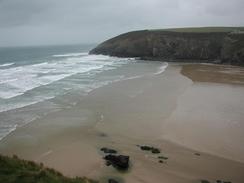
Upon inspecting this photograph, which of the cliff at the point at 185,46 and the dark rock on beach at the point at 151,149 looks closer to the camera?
the dark rock on beach at the point at 151,149

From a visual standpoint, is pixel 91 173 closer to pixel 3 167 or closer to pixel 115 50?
pixel 3 167

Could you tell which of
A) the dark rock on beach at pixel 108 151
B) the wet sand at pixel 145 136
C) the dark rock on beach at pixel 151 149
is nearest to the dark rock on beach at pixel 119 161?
the wet sand at pixel 145 136

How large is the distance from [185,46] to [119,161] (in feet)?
222

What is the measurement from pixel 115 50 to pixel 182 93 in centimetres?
6381

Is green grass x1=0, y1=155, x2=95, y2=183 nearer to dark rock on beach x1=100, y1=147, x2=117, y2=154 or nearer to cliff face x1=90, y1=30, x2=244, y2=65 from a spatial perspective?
dark rock on beach x1=100, y1=147, x2=117, y2=154

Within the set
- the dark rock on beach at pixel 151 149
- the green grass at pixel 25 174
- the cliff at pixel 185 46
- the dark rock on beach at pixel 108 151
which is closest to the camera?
the green grass at pixel 25 174

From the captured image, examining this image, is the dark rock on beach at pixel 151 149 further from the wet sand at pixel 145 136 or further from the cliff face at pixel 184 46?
the cliff face at pixel 184 46

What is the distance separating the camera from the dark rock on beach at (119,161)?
16.3 metres

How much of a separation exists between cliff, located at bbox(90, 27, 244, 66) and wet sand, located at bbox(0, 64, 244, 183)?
39.4 m

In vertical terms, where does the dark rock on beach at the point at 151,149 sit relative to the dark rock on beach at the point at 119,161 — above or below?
below

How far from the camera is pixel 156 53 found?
84875 millimetres

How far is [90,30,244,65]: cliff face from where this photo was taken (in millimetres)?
71062

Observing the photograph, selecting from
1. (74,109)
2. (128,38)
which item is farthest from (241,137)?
(128,38)

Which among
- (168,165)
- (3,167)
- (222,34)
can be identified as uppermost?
(222,34)
